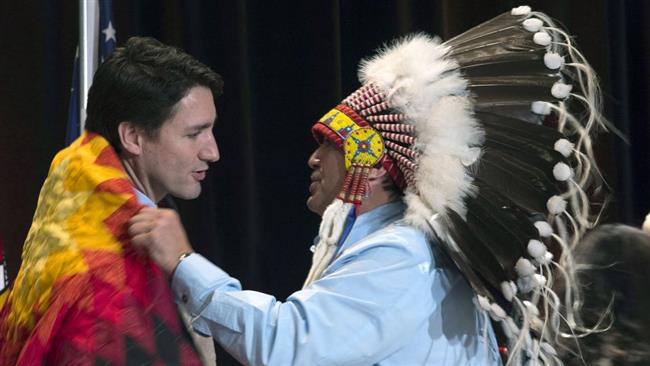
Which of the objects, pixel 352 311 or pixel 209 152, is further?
pixel 209 152

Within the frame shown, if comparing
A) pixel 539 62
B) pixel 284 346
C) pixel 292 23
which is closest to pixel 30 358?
pixel 284 346

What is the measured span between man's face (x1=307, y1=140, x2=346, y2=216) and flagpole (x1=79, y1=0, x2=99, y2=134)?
3.02 feet

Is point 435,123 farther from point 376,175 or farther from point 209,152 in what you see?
point 209,152

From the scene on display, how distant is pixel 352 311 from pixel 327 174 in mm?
408

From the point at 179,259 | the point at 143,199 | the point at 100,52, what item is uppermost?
the point at 100,52

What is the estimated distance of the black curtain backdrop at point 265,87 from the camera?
3268mm

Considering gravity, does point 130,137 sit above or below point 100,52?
below

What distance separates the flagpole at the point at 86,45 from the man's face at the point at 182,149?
967 millimetres

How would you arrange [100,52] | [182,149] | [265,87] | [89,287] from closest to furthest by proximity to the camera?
[89,287], [182,149], [100,52], [265,87]

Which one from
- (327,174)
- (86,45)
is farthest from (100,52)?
(327,174)

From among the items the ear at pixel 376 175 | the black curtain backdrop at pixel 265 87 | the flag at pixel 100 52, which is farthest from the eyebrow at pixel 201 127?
the black curtain backdrop at pixel 265 87

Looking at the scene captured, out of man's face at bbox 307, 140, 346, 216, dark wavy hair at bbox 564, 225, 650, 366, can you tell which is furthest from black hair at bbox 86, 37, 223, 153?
dark wavy hair at bbox 564, 225, 650, 366

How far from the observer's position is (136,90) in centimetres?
185

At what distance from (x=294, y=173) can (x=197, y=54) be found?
52cm
